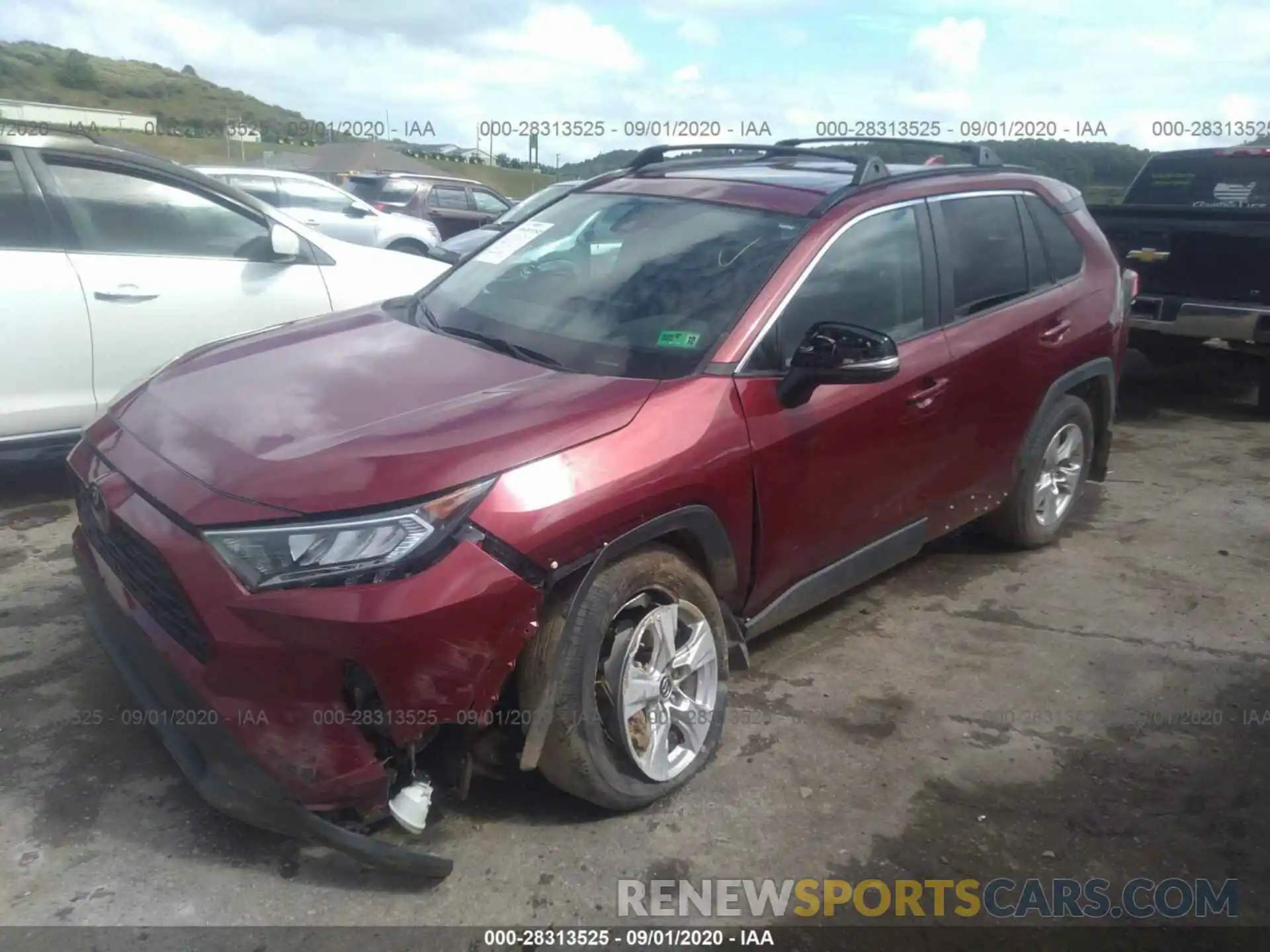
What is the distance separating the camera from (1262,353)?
25.2 ft

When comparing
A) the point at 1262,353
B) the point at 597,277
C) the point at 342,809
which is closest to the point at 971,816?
the point at 342,809

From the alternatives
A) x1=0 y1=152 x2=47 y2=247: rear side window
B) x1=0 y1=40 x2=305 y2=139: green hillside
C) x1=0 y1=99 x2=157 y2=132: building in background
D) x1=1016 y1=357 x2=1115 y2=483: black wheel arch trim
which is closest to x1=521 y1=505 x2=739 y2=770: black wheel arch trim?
x1=1016 y1=357 x2=1115 y2=483: black wheel arch trim

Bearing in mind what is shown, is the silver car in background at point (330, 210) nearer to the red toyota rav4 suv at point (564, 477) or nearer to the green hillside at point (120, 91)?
the red toyota rav4 suv at point (564, 477)

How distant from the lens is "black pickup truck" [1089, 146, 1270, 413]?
725cm

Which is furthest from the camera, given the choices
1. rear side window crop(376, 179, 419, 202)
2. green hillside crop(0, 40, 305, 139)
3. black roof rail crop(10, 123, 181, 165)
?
green hillside crop(0, 40, 305, 139)

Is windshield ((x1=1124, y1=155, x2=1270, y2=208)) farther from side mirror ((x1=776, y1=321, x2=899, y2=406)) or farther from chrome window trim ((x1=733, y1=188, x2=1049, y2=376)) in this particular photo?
side mirror ((x1=776, y1=321, x2=899, y2=406))

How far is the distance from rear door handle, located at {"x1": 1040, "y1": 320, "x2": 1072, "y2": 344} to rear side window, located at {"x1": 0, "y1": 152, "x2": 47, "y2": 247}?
14.9 feet

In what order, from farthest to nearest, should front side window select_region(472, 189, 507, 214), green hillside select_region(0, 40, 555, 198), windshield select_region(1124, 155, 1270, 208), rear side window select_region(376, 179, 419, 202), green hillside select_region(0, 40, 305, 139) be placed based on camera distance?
green hillside select_region(0, 40, 305, 139) → green hillside select_region(0, 40, 555, 198) → front side window select_region(472, 189, 507, 214) → rear side window select_region(376, 179, 419, 202) → windshield select_region(1124, 155, 1270, 208)

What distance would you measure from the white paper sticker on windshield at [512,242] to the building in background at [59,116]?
2.67m

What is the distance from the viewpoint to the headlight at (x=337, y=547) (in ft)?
8.11

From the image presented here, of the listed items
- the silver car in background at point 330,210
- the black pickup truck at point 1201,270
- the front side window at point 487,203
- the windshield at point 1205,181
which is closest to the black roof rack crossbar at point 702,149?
the black pickup truck at point 1201,270

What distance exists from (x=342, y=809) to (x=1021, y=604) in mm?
3129

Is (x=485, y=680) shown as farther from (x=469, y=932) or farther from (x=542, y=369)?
(x=542, y=369)

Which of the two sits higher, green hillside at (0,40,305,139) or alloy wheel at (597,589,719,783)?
green hillside at (0,40,305,139)
